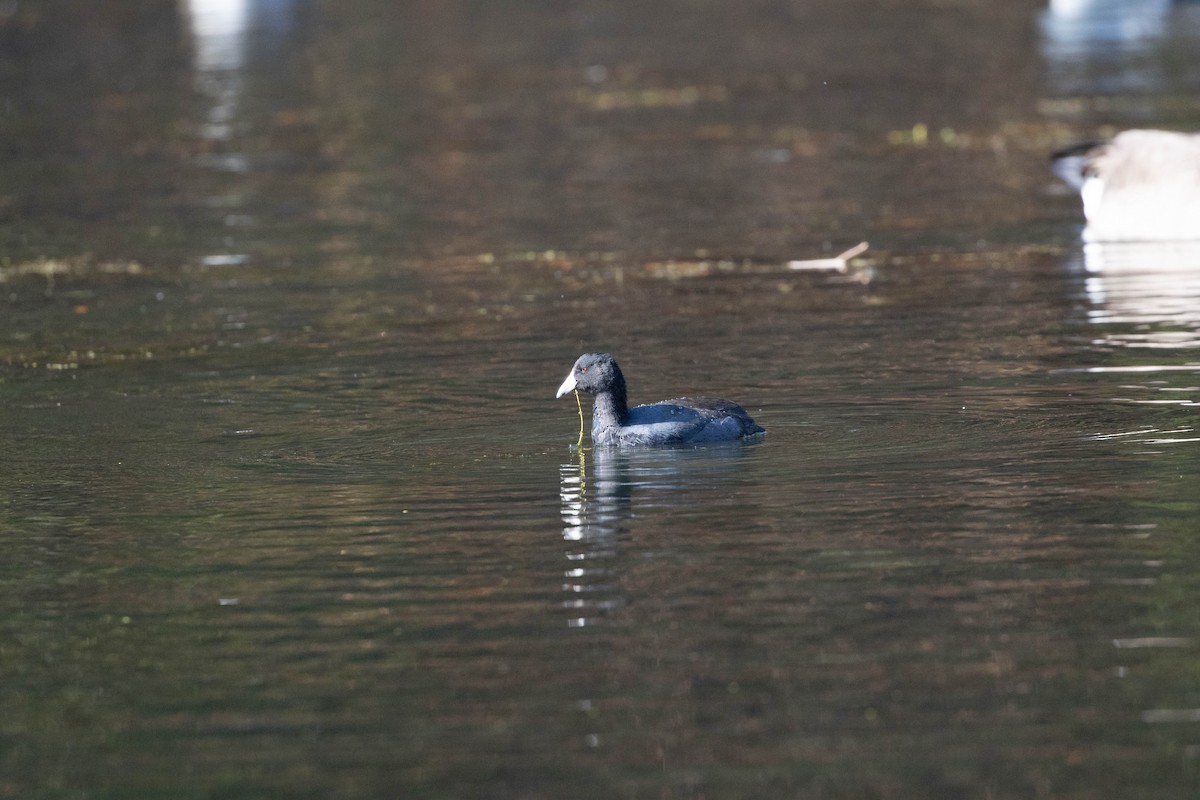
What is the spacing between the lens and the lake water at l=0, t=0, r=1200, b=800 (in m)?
8.41

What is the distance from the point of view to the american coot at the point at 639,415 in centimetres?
1355

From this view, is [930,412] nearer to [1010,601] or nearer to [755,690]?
[1010,601]

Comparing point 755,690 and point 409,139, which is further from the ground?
point 409,139

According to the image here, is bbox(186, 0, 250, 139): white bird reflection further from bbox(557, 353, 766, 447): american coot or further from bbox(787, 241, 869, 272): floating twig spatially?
bbox(557, 353, 766, 447): american coot

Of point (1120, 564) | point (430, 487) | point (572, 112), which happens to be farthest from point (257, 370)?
point (572, 112)

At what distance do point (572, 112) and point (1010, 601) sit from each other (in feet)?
89.5

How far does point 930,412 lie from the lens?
14.2 m

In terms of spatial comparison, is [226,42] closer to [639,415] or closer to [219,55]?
[219,55]

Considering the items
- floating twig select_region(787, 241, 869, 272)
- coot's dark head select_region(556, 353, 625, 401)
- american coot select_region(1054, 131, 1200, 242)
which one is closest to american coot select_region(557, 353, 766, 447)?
coot's dark head select_region(556, 353, 625, 401)

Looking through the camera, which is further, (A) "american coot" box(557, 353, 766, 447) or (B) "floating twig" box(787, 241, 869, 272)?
(B) "floating twig" box(787, 241, 869, 272)

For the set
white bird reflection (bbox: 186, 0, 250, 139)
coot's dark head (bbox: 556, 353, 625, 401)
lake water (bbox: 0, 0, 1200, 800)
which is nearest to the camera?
lake water (bbox: 0, 0, 1200, 800)

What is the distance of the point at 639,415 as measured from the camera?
13859 mm

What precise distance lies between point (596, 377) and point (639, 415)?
15.2 inches

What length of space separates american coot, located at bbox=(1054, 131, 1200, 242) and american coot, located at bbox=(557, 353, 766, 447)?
989 centimetres
